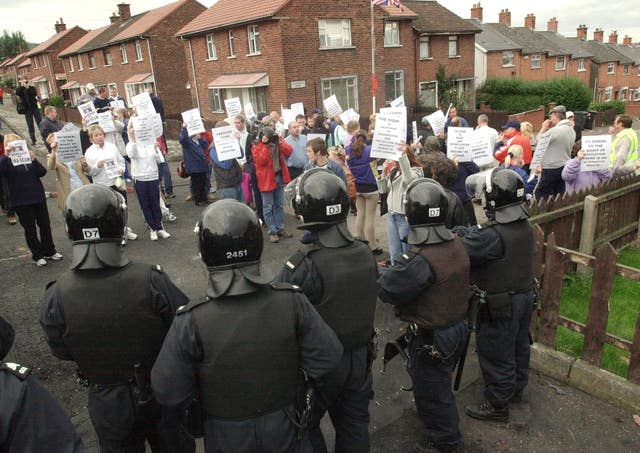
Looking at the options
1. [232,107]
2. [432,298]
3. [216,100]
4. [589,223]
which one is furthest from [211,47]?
[432,298]

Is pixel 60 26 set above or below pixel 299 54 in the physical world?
above

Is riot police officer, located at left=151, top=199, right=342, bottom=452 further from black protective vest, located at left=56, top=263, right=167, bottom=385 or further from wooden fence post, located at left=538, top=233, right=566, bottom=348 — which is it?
wooden fence post, located at left=538, top=233, right=566, bottom=348

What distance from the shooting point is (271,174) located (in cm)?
760

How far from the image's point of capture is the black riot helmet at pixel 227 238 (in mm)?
2178

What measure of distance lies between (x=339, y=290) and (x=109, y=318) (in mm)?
1284

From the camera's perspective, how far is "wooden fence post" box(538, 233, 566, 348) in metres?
4.20

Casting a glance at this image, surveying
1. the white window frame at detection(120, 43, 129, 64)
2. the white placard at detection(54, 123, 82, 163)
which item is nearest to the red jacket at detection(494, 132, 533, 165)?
the white placard at detection(54, 123, 82, 163)

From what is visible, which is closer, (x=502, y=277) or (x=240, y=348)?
(x=240, y=348)

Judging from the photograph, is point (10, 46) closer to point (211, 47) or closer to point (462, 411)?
point (211, 47)

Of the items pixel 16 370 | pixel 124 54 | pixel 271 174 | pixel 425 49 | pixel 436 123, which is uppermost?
pixel 124 54

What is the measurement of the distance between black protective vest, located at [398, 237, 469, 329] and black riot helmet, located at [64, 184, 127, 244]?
1.86m

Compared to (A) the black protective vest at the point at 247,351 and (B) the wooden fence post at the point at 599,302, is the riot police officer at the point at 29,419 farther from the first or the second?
(B) the wooden fence post at the point at 599,302

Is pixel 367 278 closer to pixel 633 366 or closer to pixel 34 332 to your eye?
pixel 633 366

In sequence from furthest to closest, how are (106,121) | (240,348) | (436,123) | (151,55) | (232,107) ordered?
(151,55) < (232,107) < (436,123) < (106,121) < (240,348)
